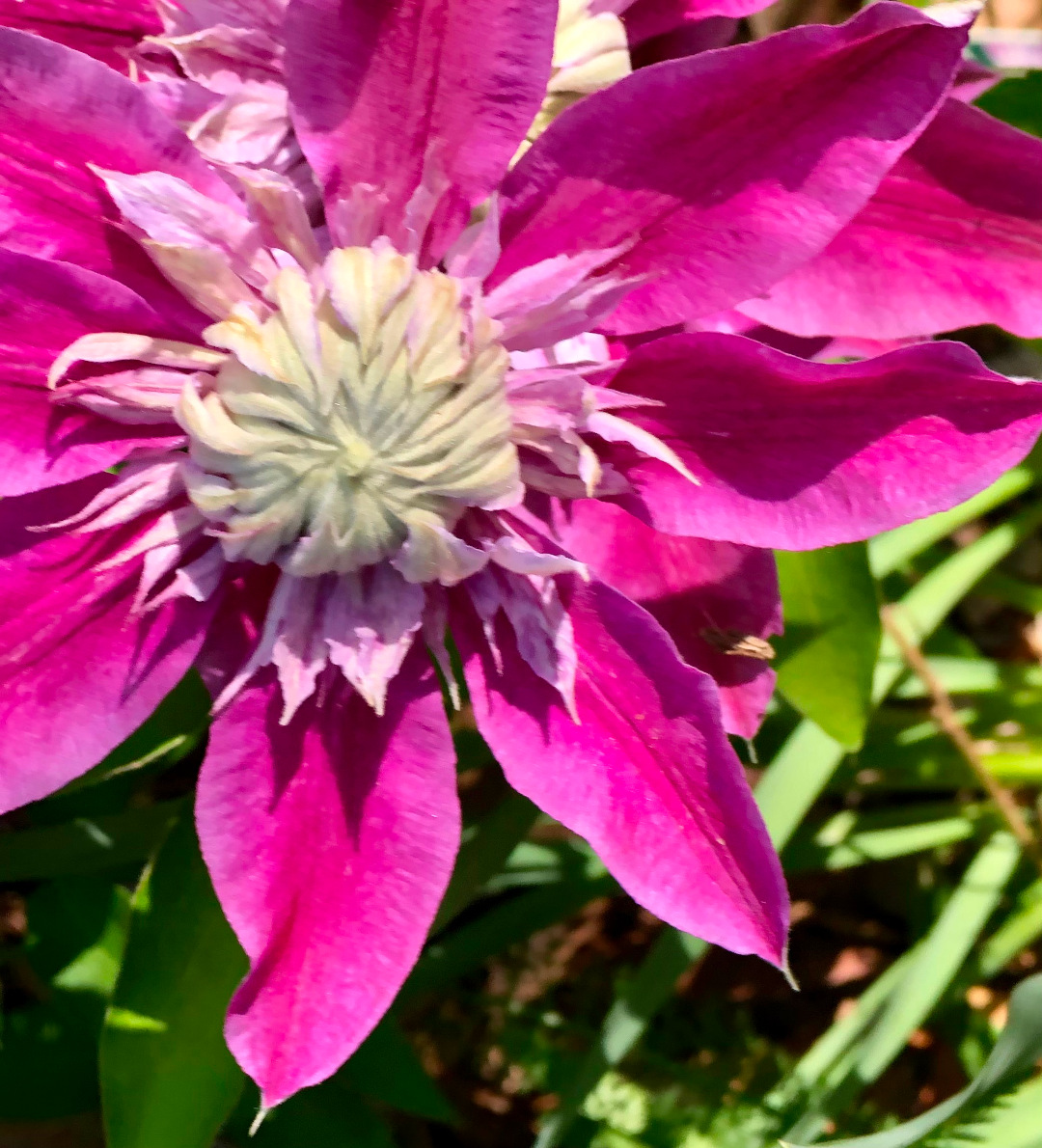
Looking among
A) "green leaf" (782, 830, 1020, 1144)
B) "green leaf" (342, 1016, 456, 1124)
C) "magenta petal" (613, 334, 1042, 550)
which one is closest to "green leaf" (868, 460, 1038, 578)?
"green leaf" (782, 830, 1020, 1144)

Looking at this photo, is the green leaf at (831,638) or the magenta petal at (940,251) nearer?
the magenta petal at (940,251)

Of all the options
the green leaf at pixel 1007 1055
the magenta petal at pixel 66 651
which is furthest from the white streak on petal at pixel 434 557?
the green leaf at pixel 1007 1055

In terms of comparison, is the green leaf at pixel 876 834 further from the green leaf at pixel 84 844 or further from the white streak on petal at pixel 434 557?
the white streak on petal at pixel 434 557

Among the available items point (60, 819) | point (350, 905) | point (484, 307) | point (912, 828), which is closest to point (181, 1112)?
point (350, 905)

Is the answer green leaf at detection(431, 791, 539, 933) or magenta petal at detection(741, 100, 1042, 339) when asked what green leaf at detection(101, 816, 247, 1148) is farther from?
magenta petal at detection(741, 100, 1042, 339)

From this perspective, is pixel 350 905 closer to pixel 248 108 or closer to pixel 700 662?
pixel 700 662

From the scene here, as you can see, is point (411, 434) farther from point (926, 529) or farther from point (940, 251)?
point (926, 529)
